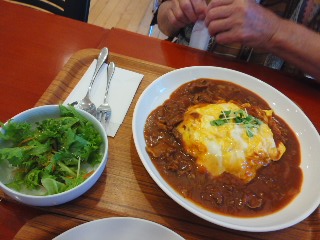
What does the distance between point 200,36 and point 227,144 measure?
0.85m

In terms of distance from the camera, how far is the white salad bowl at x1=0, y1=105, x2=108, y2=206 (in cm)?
93

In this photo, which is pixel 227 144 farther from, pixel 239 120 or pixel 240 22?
pixel 240 22

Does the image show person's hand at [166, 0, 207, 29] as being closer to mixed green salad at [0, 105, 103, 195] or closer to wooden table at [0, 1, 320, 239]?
wooden table at [0, 1, 320, 239]

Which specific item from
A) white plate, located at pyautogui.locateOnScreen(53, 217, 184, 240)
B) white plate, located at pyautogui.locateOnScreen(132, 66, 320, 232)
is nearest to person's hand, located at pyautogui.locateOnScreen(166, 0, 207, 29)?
white plate, located at pyautogui.locateOnScreen(132, 66, 320, 232)

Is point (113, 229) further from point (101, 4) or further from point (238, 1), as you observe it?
point (101, 4)

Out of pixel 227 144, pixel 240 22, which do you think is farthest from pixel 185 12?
pixel 227 144

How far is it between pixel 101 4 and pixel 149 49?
8.87ft

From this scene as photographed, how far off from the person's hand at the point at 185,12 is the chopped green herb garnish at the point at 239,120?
72 centimetres

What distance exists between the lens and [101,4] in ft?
13.6

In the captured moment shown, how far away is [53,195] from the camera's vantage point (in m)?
0.93

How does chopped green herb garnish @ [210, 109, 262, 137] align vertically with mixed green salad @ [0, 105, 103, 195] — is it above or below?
above

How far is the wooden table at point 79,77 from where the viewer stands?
1.04m

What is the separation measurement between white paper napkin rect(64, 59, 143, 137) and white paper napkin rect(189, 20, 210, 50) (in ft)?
1.57

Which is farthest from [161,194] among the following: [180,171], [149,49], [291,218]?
[149,49]
